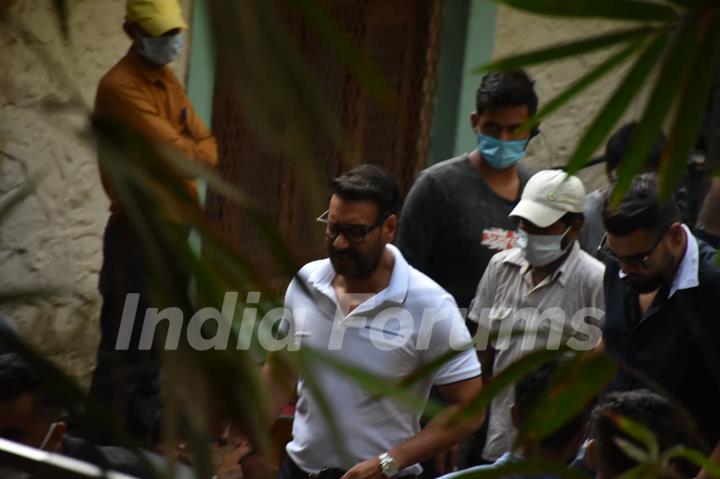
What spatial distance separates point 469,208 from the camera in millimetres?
5301

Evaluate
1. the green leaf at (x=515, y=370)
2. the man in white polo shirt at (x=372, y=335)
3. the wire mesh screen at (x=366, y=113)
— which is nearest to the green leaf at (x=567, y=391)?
the green leaf at (x=515, y=370)

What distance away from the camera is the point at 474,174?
5.40 meters

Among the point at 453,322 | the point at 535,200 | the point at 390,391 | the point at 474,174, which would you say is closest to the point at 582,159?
the point at 390,391

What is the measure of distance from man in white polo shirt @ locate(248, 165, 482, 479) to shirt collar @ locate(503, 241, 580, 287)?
1.73ft

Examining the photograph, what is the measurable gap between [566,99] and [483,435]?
3524 millimetres

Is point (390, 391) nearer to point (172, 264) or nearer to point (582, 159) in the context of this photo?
point (172, 264)

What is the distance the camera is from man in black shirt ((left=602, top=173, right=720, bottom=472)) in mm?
4211

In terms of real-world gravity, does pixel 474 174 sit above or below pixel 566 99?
below

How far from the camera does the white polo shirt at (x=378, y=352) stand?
429cm

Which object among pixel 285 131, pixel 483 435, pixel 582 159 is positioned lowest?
pixel 483 435

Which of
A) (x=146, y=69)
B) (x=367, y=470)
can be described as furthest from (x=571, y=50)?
(x=146, y=69)

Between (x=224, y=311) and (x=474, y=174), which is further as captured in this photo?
(x=474, y=174)

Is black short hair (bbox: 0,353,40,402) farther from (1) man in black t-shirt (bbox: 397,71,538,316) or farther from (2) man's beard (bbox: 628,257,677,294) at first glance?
(1) man in black t-shirt (bbox: 397,71,538,316)

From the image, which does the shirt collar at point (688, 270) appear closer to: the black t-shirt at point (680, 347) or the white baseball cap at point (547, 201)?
the black t-shirt at point (680, 347)
